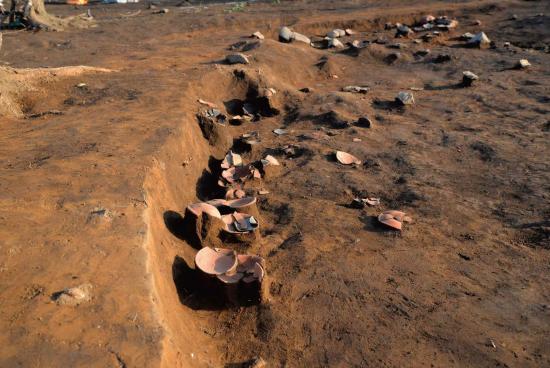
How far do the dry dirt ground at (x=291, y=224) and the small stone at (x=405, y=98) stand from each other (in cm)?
14

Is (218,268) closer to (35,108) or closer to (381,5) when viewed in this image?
(35,108)

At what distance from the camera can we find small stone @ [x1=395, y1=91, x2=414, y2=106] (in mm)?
6363

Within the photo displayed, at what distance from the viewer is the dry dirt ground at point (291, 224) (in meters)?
2.35

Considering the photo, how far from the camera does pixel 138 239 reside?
271 cm

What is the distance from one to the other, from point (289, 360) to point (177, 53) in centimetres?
709

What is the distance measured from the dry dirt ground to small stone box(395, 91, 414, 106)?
0.46ft

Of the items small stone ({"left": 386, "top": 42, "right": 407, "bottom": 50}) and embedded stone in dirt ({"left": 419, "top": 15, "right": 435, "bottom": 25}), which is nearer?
small stone ({"left": 386, "top": 42, "right": 407, "bottom": 50})

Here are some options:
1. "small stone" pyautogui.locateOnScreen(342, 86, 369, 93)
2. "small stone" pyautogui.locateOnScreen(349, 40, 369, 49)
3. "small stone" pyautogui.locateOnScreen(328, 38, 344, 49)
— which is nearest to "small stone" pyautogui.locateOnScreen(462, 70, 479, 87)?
"small stone" pyautogui.locateOnScreen(342, 86, 369, 93)

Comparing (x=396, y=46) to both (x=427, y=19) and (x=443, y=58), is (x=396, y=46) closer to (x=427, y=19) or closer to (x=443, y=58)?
(x=443, y=58)

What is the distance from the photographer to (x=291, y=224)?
393 centimetres

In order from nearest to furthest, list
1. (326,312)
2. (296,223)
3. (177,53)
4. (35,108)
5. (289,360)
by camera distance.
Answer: (289,360) → (326,312) → (296,223) → (35,108) → (177,53)

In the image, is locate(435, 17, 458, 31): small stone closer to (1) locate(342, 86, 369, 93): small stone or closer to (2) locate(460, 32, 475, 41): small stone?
(2) locate(460, 32, 475, 41): small stone

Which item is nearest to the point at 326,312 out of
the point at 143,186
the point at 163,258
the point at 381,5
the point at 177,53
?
the point at 163,258

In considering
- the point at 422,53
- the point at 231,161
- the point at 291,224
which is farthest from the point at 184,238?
the point at 422,53
